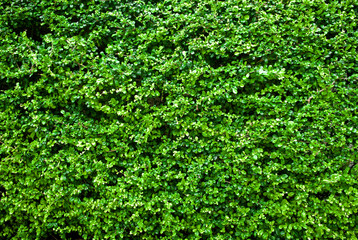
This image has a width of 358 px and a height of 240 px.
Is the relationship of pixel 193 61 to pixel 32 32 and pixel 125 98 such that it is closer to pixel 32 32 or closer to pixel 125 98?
pixel 125 98

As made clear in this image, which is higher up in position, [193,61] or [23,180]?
[193,61]

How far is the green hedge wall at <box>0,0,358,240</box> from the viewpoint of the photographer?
2.59 meters

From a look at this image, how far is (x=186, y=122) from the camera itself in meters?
2.72

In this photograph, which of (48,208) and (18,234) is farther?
(18,234)

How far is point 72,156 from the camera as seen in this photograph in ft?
9.13

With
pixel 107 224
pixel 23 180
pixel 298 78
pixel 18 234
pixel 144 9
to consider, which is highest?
pixel 144 9

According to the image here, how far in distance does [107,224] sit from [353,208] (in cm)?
260

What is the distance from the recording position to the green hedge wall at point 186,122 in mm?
2594

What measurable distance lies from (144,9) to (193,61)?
0.87 metres

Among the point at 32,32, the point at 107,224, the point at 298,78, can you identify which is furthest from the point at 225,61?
the point at 32,32

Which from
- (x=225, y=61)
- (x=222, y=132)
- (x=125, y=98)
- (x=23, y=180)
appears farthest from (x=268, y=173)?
(x=23, y=180)

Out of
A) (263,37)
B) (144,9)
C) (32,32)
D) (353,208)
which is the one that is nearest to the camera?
(353,208)

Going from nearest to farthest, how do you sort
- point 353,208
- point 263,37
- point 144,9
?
point 353,208 → point 263,37 → point 144,9

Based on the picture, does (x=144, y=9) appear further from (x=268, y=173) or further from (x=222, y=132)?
(x=268, y=173)
